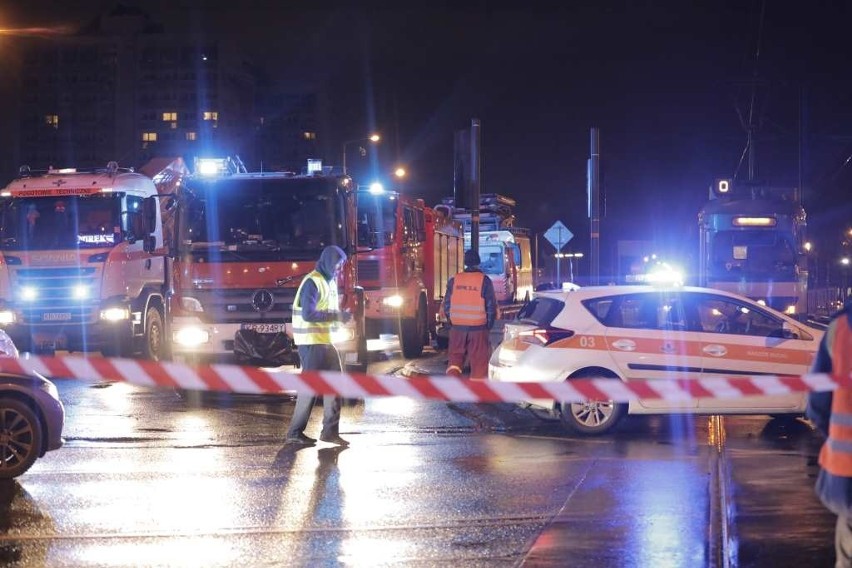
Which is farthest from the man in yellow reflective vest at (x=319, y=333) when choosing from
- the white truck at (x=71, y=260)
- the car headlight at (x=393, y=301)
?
the car headlight at (x=393, y=301)

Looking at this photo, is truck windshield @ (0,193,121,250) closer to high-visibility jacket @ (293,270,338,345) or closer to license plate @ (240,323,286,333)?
license plate @ (240,323,286,333)

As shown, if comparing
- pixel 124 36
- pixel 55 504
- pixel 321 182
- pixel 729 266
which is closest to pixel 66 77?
pixel 124 36

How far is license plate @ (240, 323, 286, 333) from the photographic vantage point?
16.1 m

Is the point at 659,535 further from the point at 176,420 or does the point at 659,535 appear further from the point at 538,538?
the point at 176,420

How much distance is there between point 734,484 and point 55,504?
4.98 metres

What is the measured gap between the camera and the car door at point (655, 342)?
40.0 feet

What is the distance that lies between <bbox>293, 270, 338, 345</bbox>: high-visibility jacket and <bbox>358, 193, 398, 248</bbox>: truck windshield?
203 inches

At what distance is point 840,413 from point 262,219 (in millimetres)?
11973

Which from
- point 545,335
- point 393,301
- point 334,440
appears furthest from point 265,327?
point 393,301

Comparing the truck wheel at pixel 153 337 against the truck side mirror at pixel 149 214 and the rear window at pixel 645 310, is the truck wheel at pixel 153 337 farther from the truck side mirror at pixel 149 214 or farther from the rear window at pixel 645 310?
the rear window at pixel 645 310

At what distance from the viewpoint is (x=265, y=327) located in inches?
633

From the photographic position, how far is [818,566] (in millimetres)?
6914

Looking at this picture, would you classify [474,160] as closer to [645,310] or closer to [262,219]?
[262,219]

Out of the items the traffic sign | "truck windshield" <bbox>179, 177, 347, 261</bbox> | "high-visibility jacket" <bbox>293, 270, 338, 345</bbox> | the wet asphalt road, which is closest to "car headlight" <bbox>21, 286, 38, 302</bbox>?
"truck windshield" <bbox>179, 177, 347, 261</bbox>
